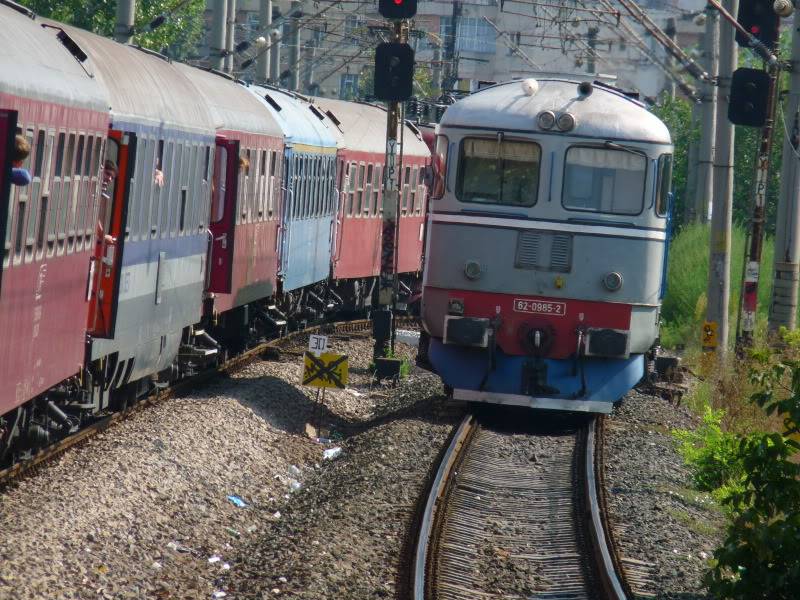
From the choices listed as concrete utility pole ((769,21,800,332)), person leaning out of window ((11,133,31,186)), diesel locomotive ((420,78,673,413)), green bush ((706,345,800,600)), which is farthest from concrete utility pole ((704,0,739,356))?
person leaning out of window ((11,133,31,186))

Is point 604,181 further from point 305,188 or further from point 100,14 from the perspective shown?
point 100,14

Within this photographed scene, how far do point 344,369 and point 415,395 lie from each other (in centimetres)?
234

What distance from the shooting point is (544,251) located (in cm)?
A: 1548

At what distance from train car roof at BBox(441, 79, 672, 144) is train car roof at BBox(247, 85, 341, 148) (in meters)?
4.89

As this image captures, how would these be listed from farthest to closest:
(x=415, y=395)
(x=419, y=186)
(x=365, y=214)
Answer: (x=419, y=186) → (x=365, y=214) → (x=415, y=395)

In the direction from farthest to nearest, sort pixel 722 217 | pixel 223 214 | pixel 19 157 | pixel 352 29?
pixel 352 29 < pixel 722 217 < pixel 223 214 < pixel 19 157

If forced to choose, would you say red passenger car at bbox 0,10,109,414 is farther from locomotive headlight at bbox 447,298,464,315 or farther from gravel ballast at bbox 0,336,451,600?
locomotive headlight at bbox 447,298,464,315

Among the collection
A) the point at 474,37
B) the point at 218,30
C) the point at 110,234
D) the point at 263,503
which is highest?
the point at 474,37

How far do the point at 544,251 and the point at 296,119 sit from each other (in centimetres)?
755

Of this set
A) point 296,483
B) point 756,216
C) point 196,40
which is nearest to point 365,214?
point 756,216

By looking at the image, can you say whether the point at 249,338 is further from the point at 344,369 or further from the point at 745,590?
the point at 745,590

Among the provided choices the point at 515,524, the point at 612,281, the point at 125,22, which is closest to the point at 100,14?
the point at 125,22

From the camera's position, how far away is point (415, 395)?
708 inches

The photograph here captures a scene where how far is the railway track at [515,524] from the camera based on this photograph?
31.9ft
